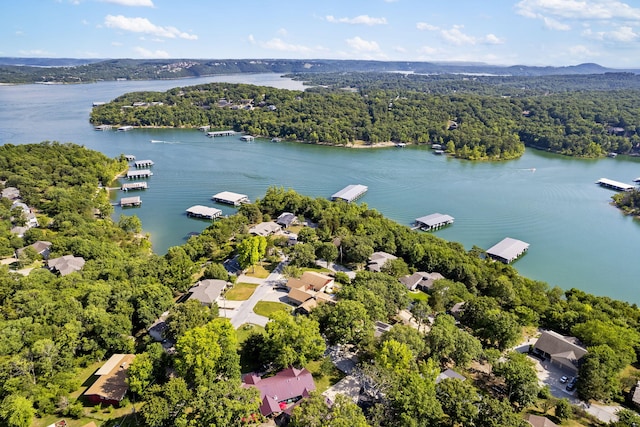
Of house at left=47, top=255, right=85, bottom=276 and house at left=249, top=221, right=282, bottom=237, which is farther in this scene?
house at left=249, top=221, right=282, bottom=237

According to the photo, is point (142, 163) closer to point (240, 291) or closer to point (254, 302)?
point (240, 291)

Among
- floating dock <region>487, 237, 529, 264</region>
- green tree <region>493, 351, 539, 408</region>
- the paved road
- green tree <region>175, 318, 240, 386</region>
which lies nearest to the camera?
green tree <region>175, 318, 240, 386</region>

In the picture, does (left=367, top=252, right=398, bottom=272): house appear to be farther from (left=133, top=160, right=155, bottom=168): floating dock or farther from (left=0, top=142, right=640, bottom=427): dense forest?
(left=133, top=160, right=155, bottom=168): floating dock

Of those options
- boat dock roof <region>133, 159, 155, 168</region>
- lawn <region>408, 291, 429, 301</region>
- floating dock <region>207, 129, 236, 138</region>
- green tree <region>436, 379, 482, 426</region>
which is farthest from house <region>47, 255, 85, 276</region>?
floating dock <region>207, 129, 236, 138</region>

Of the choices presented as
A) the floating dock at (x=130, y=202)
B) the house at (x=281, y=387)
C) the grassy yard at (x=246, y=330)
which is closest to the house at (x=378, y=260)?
the grassy yard at (x=246, y=330)

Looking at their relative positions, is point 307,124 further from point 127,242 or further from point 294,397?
point 294,397

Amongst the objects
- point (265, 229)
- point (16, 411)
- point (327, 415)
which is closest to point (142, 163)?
point (265, 229)

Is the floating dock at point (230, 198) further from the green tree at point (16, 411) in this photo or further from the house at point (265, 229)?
the green tree at point (16, 411)
